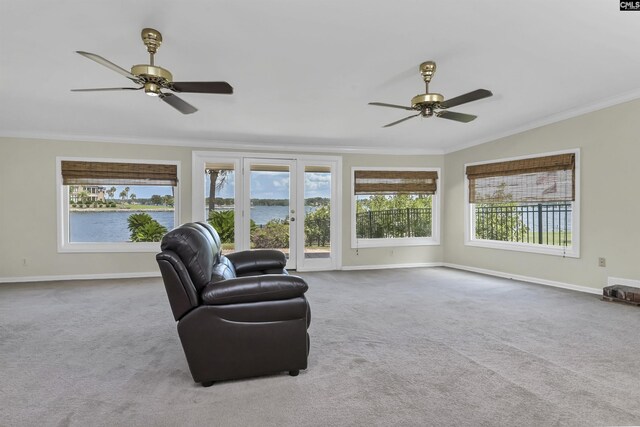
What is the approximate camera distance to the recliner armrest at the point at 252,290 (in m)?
1.96

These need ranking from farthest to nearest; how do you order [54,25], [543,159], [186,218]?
1. [186,218]
2. [543,159]
3. [54,25]

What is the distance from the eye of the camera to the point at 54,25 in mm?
2363

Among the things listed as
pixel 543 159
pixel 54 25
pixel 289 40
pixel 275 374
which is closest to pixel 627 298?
pixel 543 159

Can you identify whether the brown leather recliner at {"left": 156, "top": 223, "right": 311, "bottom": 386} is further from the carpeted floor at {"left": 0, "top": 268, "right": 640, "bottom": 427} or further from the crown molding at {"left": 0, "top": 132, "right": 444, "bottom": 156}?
the crown molding at {"left": 0, "top": 132, "right": 444, "bottom": 156}

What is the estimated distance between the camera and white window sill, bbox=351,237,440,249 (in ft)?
20.3

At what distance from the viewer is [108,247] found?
5320 mm

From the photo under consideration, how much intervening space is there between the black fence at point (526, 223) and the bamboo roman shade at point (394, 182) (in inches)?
38.9

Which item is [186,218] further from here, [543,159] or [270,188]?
[543,159]

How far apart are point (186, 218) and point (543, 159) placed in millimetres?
5502

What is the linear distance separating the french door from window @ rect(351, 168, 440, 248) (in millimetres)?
456

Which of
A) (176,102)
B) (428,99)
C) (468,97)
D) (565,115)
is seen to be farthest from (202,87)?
(565,115)

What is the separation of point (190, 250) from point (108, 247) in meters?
4.24

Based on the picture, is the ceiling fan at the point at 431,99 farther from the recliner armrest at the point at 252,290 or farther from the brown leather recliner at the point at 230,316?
the brown leather recliner at the point at 230,316

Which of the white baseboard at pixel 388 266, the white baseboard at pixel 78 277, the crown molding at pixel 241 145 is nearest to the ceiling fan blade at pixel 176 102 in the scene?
the crown molding at pixel 241 145
